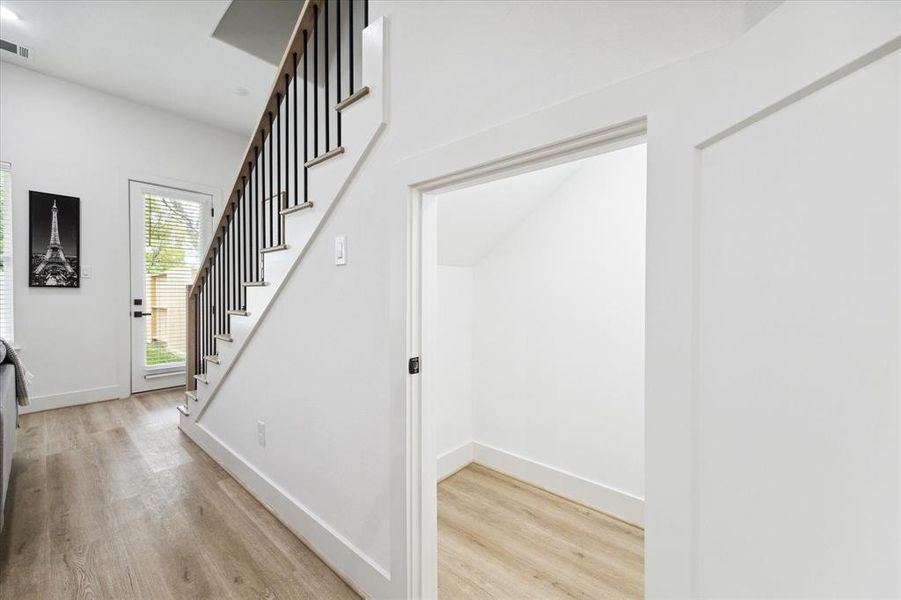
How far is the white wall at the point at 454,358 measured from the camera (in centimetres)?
250

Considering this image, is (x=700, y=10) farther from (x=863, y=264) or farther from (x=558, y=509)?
(x=558, y=509)

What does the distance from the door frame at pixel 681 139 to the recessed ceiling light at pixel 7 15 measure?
3.90 meters

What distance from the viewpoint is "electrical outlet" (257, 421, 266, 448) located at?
7.15 feet

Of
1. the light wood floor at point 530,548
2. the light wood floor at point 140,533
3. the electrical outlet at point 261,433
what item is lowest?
the light wood floor at point 530,548

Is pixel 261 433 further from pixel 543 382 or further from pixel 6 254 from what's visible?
pixel 6 254

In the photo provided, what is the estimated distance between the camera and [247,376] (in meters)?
2.34

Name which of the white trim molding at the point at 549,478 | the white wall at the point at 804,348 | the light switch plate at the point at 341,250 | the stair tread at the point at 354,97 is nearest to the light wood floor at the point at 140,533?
the white trim molding at the point at 549,478

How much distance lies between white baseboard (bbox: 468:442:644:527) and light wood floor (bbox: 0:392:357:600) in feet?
4.01

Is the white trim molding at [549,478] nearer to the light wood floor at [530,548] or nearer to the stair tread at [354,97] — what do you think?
the light wood floor at [530,548]

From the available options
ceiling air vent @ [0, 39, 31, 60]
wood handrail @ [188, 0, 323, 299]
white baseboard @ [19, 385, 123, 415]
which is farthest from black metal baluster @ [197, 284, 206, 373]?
ceiling air vent @ [0, 39, 31, 60]

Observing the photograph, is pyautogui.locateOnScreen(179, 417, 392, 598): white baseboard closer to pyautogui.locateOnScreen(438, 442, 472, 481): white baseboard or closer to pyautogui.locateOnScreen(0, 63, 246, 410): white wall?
pyautogui.locateOnScreen(438, 442, 472, 481): white baseboard

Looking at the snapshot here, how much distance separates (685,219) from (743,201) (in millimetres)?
125

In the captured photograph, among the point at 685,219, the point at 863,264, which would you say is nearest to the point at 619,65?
the point at 685,219

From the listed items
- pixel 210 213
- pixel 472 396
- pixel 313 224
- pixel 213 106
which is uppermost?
pixel 213 106
